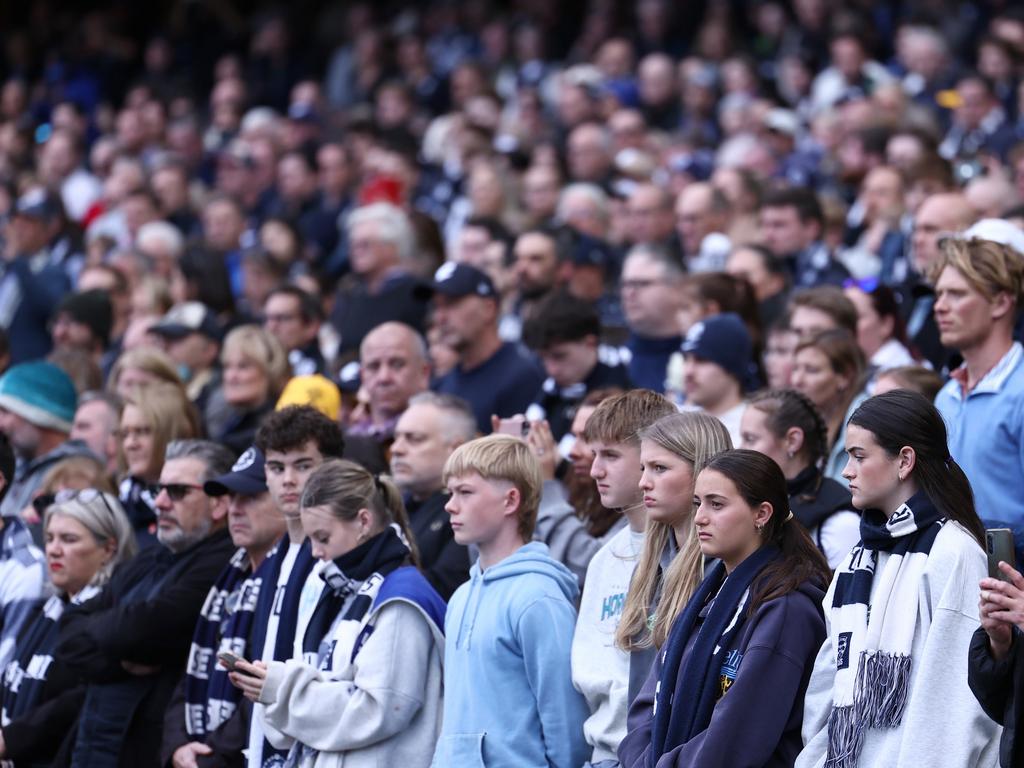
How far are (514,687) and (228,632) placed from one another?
1.56 m

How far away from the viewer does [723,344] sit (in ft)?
26.1

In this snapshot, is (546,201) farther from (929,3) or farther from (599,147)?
(929,3)

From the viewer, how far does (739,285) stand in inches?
362

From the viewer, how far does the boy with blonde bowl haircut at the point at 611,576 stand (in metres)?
6.03

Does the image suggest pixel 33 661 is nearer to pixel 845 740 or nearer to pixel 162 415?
pixel 162 415

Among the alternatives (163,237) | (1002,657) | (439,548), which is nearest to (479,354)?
(439,548)

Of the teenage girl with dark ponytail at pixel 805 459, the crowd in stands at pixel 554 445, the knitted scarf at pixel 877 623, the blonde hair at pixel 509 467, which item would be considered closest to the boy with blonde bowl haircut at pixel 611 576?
the crowd in stands at pixel 554 445

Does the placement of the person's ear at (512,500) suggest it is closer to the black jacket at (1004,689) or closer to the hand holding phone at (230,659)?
the hand holding phone at (230,659)

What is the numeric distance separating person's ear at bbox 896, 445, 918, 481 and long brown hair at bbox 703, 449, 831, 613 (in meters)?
0.42

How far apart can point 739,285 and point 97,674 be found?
381cm

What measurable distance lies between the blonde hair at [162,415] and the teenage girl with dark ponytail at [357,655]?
2171mm

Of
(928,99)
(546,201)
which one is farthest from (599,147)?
(928,99)

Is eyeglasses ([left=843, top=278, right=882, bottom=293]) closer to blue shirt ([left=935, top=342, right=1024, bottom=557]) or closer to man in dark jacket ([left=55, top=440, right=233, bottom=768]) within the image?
blue shirt ([left=935, top=342, right=1024, bottom=557])

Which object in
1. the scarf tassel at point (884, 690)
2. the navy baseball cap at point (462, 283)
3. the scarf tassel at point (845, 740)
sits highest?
the navy baseball cap at point (462, 283)
